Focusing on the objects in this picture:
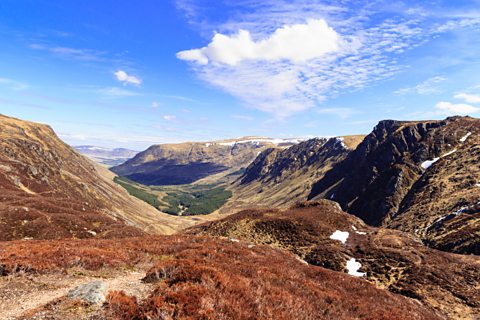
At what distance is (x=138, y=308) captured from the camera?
35.4ft

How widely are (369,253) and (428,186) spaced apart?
8790 centimetres

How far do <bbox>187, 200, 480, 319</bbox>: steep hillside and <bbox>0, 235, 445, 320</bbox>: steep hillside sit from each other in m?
16.0

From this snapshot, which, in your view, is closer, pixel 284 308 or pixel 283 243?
pixel 284 308

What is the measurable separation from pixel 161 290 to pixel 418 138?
186494 millimetres

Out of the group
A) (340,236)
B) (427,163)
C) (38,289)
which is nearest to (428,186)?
(427,163)

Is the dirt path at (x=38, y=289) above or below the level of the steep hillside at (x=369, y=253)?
above

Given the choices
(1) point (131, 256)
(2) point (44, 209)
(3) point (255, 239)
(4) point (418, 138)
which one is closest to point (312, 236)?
(3) point (255, 239)

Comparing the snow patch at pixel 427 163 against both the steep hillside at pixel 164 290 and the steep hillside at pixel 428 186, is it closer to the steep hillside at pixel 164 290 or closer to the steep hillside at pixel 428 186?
the steep hillside at pixel 428 186

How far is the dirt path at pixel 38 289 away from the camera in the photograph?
39.5ft

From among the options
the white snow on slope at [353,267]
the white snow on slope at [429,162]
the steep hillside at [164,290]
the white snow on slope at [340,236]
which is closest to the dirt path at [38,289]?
the steep hillside at [164,290]

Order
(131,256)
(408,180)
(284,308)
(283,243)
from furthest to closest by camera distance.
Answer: (408,180) → (283,243) → (131,256) → (284,308)

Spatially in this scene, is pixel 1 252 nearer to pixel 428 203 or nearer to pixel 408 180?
pixel 428 203

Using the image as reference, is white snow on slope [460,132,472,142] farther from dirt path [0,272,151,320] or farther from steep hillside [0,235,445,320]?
dirt path [0,272,151,320]

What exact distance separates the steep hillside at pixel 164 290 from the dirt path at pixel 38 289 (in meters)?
0.04
